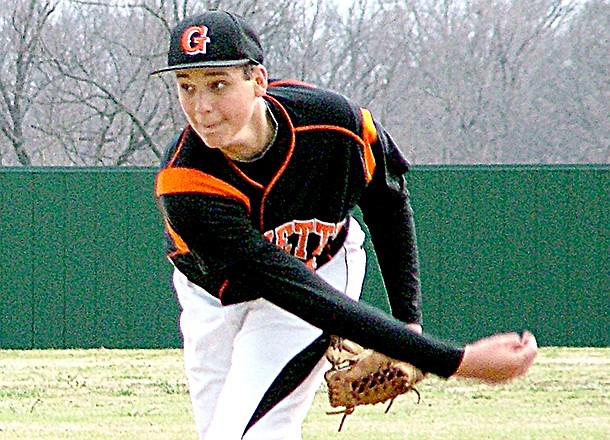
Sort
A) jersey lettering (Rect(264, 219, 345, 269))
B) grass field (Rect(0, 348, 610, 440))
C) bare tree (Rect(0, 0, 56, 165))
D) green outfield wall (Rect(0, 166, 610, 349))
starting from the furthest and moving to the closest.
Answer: bare tree (Rect(0, 0, 56, 165))
green outfield wall (Rect(0, 166, 610, 349))
grass field (Rect(0, 348, 610, 440))
jersey lettering (Rect(264, 219, 345, 269))

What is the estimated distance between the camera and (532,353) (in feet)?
11.0

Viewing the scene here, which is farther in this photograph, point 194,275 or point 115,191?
point 115,191

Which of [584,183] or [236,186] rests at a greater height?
[236,186]

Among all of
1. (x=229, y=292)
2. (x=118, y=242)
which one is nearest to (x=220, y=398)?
(x=229, y=292)

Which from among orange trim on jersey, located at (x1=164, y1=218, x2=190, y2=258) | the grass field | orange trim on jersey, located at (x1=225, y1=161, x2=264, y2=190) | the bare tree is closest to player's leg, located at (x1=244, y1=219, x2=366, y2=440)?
orange trim on jersey, located at (x1=164, y1=218, x2=190, y2=258)

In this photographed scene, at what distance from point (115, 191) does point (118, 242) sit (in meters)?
0.51

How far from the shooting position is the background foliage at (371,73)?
66.9 ft

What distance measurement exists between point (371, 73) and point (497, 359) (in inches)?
768

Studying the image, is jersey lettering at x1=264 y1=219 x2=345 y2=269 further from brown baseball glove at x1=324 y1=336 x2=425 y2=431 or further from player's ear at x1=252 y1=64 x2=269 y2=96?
player's ear at x1=252 y1=64 x2=269 y2=96

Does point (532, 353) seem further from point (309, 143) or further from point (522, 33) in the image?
point (522, 33)

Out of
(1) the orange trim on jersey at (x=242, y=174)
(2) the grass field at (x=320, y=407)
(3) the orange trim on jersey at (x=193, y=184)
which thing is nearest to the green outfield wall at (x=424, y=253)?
(2) the grass field at (x=320, y=407)

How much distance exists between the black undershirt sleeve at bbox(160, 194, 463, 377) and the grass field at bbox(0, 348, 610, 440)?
3108 millimetres

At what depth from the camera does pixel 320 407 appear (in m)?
9.02

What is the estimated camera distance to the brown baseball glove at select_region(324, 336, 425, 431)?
4.20 m
